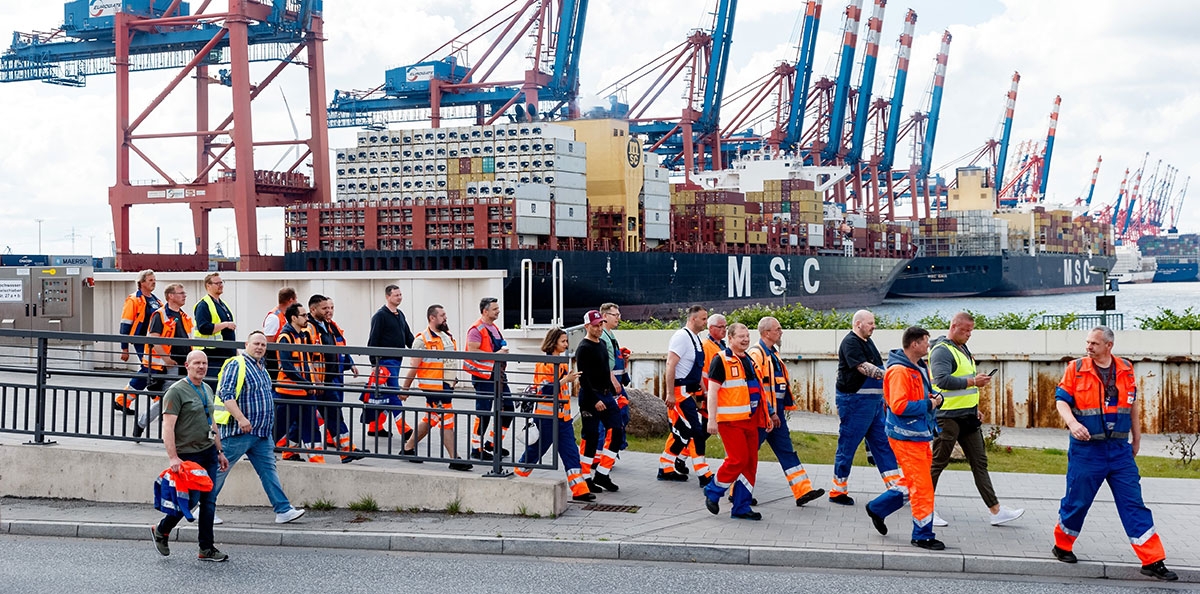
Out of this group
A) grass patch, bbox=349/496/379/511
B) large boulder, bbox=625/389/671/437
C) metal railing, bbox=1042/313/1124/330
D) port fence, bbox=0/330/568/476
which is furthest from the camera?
metal railing, bbox=1042/313/1124/330

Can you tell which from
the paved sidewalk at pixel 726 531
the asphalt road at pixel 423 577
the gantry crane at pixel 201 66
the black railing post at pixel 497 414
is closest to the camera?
the asphalt road at pixel 423 577

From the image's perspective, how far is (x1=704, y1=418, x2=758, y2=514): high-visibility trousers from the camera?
29.9 feet

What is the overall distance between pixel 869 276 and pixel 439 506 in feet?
235

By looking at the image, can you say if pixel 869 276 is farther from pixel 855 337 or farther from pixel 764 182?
pixel 855 337

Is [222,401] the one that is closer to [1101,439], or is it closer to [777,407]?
[777,407]

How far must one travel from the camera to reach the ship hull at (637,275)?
4475 cm

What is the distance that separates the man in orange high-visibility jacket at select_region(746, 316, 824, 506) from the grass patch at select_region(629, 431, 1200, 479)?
2276 mm

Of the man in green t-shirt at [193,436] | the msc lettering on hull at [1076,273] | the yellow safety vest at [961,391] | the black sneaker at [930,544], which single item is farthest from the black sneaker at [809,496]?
the msc lettering on hull at [1076,273]

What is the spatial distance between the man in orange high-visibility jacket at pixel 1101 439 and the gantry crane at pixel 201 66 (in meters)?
39.2

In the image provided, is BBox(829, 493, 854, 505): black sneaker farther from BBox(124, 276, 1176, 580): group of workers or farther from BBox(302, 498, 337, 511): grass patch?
BBox(302, 498, 337, 511): grass patch

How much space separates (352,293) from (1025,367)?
11.0m

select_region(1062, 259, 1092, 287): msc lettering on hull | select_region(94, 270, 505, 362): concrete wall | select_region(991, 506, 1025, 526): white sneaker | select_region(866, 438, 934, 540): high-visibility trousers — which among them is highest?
select_region(1062, 259, 1092, 287): msc lettering on hull

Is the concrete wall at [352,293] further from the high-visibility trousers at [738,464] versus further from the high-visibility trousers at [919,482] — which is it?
the high-visibility trousers at [919,482]

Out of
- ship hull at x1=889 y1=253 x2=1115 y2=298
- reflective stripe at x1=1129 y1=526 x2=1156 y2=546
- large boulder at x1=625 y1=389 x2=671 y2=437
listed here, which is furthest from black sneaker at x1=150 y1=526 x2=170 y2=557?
ship hull at x1=889 y1=253 x2=1115 y2=298
